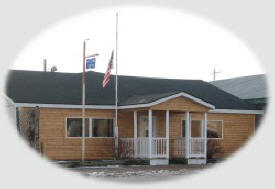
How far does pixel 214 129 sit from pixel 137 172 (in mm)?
8125

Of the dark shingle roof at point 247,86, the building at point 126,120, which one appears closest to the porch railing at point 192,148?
the building at point 126,120

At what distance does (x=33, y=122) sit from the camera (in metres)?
20.8

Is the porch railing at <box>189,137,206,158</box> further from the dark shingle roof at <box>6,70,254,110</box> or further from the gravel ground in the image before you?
the dark shingle roof at <box>6,70,254,110</box>

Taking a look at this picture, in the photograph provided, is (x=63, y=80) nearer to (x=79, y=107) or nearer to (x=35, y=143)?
(x=79, y=107)

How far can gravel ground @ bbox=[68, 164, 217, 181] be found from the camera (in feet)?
53.4

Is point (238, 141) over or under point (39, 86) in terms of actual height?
under

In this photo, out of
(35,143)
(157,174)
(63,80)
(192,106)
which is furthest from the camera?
(63,80)

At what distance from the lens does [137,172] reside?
58.1 feet

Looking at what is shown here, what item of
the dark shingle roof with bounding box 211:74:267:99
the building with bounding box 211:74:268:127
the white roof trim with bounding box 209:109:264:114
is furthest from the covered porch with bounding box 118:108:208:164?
the dark shingle roof with bounding box 211:74:267:99

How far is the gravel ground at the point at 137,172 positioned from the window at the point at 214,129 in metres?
3.39

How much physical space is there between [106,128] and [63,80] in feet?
10.8

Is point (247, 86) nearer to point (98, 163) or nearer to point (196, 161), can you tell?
point (196, 161)

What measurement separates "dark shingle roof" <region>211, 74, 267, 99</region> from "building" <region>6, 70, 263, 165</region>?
2138mm

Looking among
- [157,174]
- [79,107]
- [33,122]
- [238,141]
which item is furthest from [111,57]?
[238,141]
